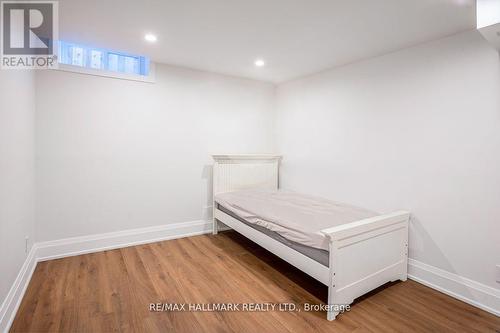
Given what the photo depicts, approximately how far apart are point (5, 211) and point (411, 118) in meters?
3.38

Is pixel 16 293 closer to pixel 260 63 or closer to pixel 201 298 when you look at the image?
pixel 201 298

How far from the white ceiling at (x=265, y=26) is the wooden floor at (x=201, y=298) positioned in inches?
88.7

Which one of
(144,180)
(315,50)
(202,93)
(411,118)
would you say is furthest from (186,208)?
(411,118)

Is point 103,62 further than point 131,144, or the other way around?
point 131,144

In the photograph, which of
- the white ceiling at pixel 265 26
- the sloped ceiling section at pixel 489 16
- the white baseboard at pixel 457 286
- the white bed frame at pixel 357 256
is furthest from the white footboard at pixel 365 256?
the white ceiling at pixel 265 26

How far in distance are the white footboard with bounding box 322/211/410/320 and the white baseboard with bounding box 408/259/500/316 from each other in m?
0.12

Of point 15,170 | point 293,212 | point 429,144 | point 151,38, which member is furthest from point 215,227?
point 429,144

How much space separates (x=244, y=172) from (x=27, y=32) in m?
2.73

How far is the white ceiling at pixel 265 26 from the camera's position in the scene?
1.85 meters

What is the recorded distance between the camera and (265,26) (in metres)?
2.19

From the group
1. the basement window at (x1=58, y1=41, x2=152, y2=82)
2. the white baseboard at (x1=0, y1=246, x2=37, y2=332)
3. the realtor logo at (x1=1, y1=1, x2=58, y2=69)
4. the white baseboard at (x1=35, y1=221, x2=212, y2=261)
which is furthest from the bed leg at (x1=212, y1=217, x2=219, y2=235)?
the realtor logo at (x1=1, y1=1, x2=58, y2=69)

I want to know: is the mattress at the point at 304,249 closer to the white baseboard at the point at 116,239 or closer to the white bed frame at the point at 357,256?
the white bed frame at the point at 357,256

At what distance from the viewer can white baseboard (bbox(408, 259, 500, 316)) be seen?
6.39 feet

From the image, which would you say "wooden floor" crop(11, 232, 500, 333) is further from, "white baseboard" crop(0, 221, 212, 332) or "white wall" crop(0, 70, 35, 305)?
"white wall" crop(0, 70, 35, 305)
